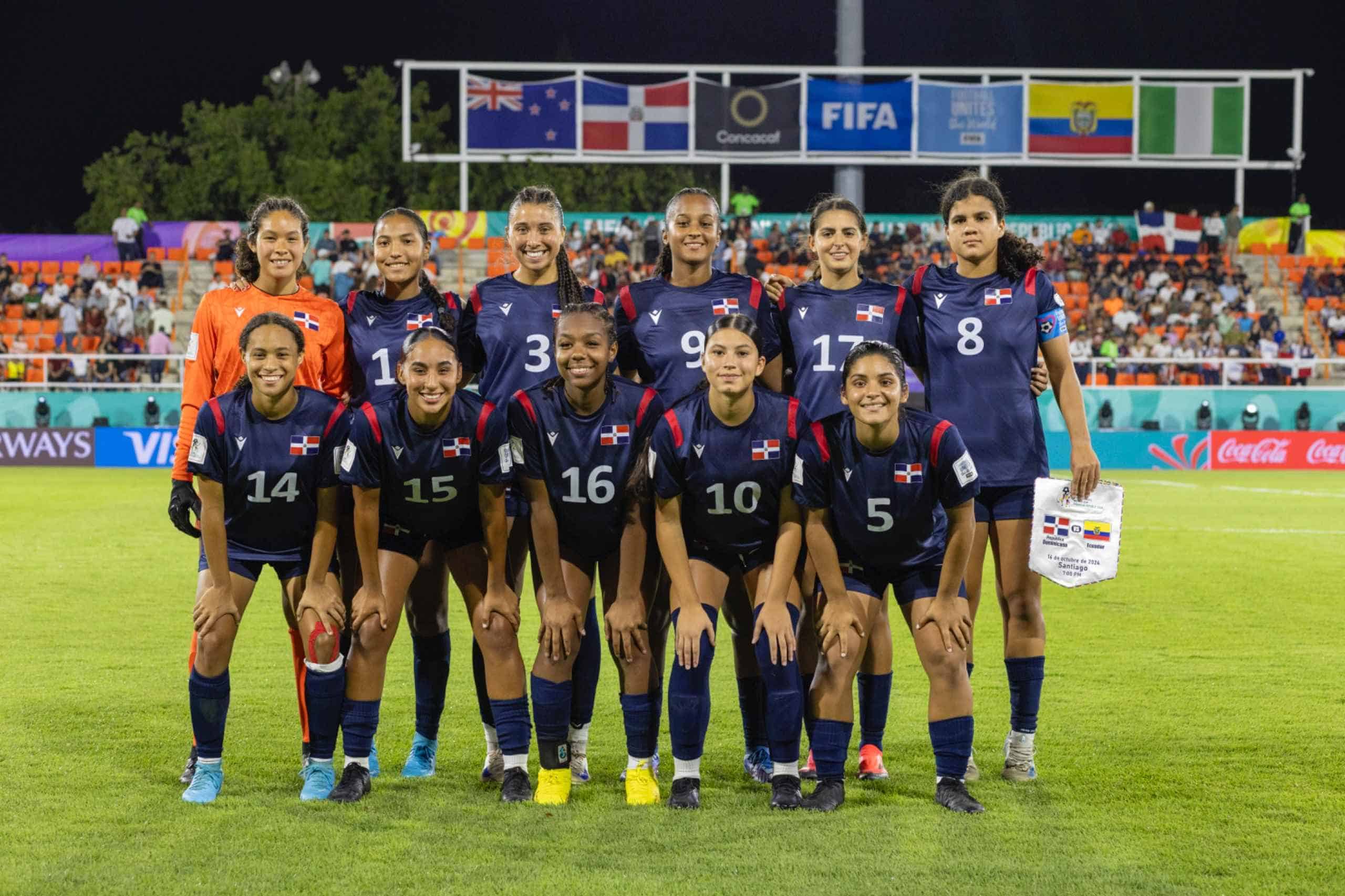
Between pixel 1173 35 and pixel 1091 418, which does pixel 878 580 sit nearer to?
pixel 1091 418

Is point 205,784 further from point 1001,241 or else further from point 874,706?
point 1001,241

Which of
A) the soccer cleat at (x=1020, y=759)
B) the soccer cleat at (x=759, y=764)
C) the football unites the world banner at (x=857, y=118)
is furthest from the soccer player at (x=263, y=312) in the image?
the football unites the world banner at (x=857, y=118)

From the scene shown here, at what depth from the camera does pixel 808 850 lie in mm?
4020

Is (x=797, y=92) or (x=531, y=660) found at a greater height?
(x=797, y=92)

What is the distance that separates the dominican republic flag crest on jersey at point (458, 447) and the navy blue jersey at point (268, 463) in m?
0.36

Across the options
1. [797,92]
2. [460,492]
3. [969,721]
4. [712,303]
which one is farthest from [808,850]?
[797,92]

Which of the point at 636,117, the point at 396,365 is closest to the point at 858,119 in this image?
the point at 636,117

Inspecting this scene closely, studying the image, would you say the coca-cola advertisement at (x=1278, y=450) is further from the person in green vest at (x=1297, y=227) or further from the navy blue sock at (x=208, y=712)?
the navy blue sock at (x=208, y=712)

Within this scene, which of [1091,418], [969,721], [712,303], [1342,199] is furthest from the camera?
[1342,199]

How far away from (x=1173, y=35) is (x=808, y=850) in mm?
50155

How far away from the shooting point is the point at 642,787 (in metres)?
4.60

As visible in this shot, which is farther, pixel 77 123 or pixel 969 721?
pixel 77 123

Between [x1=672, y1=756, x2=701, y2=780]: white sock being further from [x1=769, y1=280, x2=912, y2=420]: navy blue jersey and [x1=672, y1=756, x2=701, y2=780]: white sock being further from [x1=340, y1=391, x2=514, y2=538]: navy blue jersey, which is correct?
[x1=769, y1=280, x2=912, y2=420]: navy blue jersey

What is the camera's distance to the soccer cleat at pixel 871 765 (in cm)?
494
